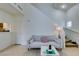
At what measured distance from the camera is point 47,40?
20.3 feet

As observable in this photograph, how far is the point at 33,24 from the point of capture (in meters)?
7.44

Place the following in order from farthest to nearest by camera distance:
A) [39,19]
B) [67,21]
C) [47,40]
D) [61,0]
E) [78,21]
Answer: [67,21]
[39,19]
[78,21]
[47,40]
[61,0]

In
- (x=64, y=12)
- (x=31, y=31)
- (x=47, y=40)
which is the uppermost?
(x=64, y=12)

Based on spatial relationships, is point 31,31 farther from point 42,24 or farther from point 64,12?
point 64,12

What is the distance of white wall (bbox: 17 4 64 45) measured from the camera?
7379 mm

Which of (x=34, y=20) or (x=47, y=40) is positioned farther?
(x=34, y=20)

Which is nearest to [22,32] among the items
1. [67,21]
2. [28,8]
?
[28,8]

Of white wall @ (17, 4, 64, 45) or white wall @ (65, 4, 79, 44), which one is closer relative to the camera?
white wall @ (65, 4, 79, 44)

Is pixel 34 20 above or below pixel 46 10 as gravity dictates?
below

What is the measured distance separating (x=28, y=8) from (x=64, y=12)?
289 centimetres

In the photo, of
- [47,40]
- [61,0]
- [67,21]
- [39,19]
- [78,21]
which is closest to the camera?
[61,0]

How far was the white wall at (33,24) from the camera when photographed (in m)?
7.38

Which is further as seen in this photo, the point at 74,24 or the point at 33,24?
the point at 33,24

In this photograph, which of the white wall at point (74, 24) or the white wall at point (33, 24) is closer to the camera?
the white wall at point (74, 24)
